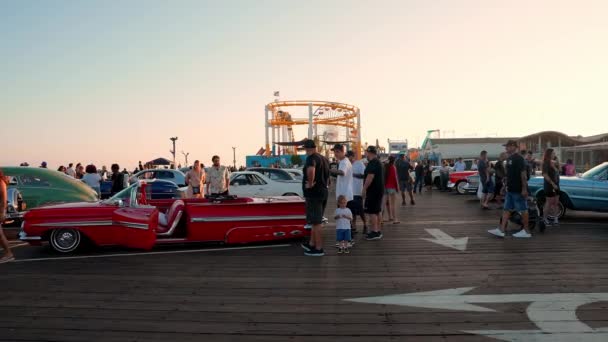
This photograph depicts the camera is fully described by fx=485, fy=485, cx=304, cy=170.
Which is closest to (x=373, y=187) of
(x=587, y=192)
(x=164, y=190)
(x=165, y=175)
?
(x=587, y=192)

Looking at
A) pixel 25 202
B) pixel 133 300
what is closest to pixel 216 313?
pixel 133 300

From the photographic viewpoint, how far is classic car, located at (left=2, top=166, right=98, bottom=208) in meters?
11.8

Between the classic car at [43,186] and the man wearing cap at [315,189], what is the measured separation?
7098mm

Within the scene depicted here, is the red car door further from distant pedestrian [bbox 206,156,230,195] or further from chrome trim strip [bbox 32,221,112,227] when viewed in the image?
distant pedestrian [bbox 206,156,230,195]

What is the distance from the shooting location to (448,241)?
30.4 ft

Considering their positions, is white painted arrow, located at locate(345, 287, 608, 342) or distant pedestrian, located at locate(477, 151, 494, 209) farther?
distant pedestrian, located at locate(477, 151, 494, 209)

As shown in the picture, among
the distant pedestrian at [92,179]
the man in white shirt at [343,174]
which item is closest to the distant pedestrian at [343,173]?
the man in white shirt at [343,174]

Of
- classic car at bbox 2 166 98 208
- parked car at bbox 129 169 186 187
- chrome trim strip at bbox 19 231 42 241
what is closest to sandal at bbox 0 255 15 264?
chrome trim strip at bbox 19 231 42 241

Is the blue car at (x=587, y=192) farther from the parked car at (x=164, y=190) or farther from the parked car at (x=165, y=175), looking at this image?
the parked car at (x=165, y=175)

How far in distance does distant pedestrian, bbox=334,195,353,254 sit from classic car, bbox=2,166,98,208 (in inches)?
290

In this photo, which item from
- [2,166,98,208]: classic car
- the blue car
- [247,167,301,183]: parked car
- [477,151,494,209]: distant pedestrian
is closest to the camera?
the blue car

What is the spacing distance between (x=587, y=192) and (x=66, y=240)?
38.1 feet

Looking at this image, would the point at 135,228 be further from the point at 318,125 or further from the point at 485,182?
the point at 318,125

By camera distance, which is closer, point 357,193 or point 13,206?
point 357,193
